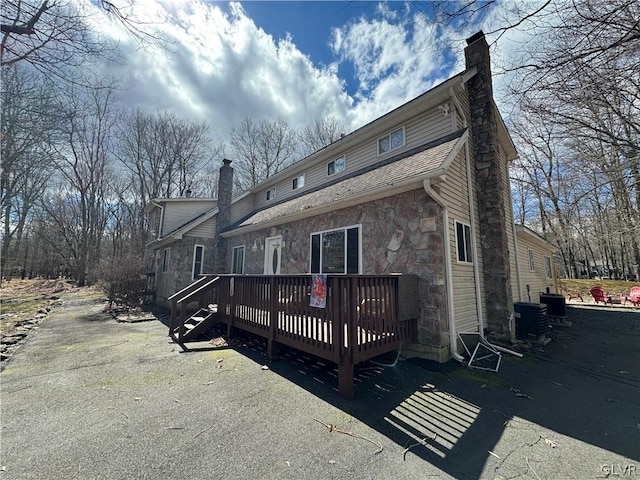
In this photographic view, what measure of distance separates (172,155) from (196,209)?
11.6 m

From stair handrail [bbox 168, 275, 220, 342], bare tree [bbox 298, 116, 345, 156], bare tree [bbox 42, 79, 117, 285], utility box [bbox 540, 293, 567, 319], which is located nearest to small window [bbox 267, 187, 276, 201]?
stair handrail [bbox 168, 275, 220, 342]

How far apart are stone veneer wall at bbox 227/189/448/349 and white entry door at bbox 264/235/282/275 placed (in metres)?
2.68

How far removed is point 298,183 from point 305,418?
9698mm

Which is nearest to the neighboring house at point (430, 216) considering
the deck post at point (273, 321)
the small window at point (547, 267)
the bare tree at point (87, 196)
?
the deck post at point (273, 321)

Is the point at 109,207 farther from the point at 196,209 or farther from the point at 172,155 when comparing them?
the point at 196,209

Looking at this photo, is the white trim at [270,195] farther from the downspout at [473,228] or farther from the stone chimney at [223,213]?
the downspout at [473,228]

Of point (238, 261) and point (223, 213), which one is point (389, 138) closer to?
point (238, 261)

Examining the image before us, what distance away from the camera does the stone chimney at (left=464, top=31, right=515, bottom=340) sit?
6461mm

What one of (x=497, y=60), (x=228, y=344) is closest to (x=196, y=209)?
(x=228, y=344)

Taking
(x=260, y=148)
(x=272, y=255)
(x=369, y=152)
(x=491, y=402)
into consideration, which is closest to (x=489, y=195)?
(x=369, y=152)

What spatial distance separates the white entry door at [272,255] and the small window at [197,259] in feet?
13.1

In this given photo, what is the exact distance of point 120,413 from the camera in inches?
123

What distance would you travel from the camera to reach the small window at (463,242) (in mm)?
5922

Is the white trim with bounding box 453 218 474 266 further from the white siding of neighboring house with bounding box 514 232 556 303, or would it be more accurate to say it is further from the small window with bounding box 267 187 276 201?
the small window with bounding box 267 187 276 201
